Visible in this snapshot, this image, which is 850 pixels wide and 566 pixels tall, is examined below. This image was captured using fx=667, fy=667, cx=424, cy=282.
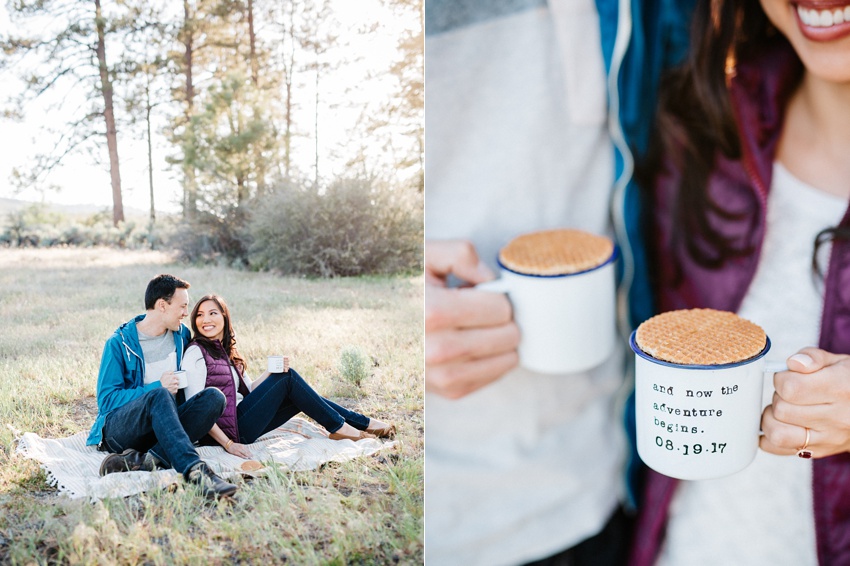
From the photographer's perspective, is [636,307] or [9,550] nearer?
[636,307]

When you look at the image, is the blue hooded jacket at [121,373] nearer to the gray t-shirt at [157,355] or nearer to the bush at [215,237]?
the gray t-shirt at [157,355]

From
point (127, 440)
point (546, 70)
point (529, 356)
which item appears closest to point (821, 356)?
point (529, 356)

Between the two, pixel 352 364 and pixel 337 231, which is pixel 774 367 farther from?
pixel 337 231

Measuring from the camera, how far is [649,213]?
102 cm

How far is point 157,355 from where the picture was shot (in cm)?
154

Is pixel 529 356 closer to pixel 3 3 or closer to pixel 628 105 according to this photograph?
pixel 628 105

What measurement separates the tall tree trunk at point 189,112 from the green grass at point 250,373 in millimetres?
166

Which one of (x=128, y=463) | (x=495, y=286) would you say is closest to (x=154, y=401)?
(x=128, y=463)

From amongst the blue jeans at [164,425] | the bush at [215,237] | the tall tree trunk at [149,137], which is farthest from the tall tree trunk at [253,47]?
the blue jeans at [164,425]

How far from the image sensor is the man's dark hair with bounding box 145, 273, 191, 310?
60.9 inches

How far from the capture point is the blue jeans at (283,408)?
1617 millimetres

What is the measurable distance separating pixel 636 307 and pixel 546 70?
38 centimetres

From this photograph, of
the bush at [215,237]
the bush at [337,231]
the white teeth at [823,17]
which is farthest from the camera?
the bush at [337,231]

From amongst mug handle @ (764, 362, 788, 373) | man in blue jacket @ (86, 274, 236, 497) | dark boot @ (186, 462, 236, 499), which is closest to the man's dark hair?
man in blue jacket @ (86, 274, 236, 497)
